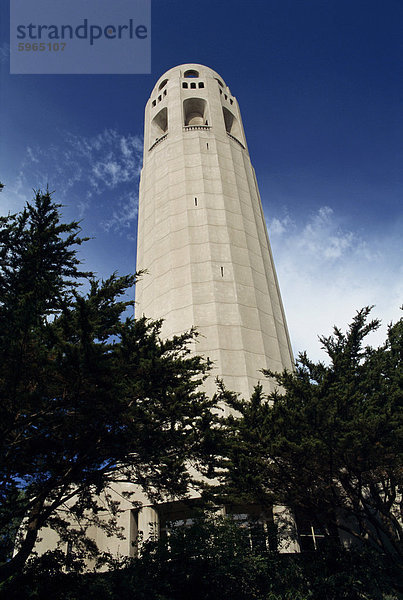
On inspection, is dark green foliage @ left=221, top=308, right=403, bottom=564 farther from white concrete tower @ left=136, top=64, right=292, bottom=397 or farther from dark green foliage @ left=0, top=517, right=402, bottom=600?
white concrete tower @ left=136, top=64, right=292, bottom=397

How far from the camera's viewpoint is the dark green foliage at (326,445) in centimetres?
1085

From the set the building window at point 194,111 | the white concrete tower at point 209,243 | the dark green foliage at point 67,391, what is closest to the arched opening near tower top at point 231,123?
the white concrete tower at point 209,243

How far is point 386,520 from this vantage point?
11961 mm

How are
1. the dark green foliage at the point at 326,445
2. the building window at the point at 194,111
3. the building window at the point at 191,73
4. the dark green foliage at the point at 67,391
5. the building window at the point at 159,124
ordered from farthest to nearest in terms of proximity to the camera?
1. the building window at the point at 191,73
2. the building window at the point at 194,111
3. the building window at the point at 159,124
4. the dark green foliage at the point at 326,445
5. the dark green foliage at the point at 67,391

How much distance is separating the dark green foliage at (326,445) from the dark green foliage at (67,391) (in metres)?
1.75

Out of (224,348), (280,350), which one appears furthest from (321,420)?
(280,350)

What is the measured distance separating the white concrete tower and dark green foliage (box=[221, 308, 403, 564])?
347 inches

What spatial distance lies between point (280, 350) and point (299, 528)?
10.1 metres

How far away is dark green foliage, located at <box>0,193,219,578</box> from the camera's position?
8.41m

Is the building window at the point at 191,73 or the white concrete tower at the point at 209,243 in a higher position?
the building window at the point at 191,73

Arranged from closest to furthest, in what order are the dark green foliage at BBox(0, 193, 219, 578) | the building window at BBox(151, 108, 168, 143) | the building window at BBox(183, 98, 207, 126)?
the dark green foliage at BBox(0, 193, 219, 578), the building window at BBox(151, 108, 168, 143), the building window at BBox(183, 98, 207, 126)

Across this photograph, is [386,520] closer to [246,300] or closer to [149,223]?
[246,300]

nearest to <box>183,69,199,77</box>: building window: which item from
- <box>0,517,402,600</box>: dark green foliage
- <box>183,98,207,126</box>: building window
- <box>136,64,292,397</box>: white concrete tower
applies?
<box>136,64,292,397</box>: white concrete tower

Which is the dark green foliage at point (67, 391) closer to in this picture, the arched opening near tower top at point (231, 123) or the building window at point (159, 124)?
the building window at point (159, 124)
